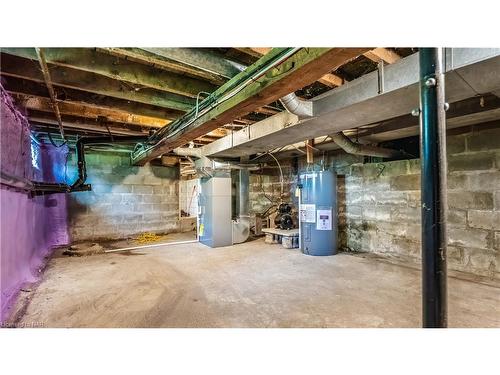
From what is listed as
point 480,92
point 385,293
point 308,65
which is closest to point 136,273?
point 385,293

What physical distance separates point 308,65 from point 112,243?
5.21 m

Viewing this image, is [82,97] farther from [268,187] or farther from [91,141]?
[268,187]

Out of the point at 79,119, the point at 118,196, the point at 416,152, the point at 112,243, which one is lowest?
the point at 112,243

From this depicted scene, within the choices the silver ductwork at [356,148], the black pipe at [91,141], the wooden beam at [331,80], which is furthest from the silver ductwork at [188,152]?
the wooden beam at [331,80]

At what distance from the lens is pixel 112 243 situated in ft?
16.9

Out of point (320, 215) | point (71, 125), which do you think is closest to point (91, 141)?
point (71, 125)

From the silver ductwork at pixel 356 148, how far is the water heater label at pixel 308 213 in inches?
42.6

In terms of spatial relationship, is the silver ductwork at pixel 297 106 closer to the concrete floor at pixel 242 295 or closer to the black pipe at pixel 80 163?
the concrete floor at pixel 242 295

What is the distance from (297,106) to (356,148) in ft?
4.78

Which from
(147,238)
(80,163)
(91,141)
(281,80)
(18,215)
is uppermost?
(91,141)

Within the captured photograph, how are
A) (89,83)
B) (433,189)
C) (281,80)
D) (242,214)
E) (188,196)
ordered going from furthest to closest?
1. (188,196)
2. (242,214)
3. (89,83)
4. (281,80)
5. (433,189)

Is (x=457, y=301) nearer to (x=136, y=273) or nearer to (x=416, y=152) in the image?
(x=416, y=152)

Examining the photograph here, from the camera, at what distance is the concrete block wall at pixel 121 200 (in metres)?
5.16

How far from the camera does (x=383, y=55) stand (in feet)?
5.83
